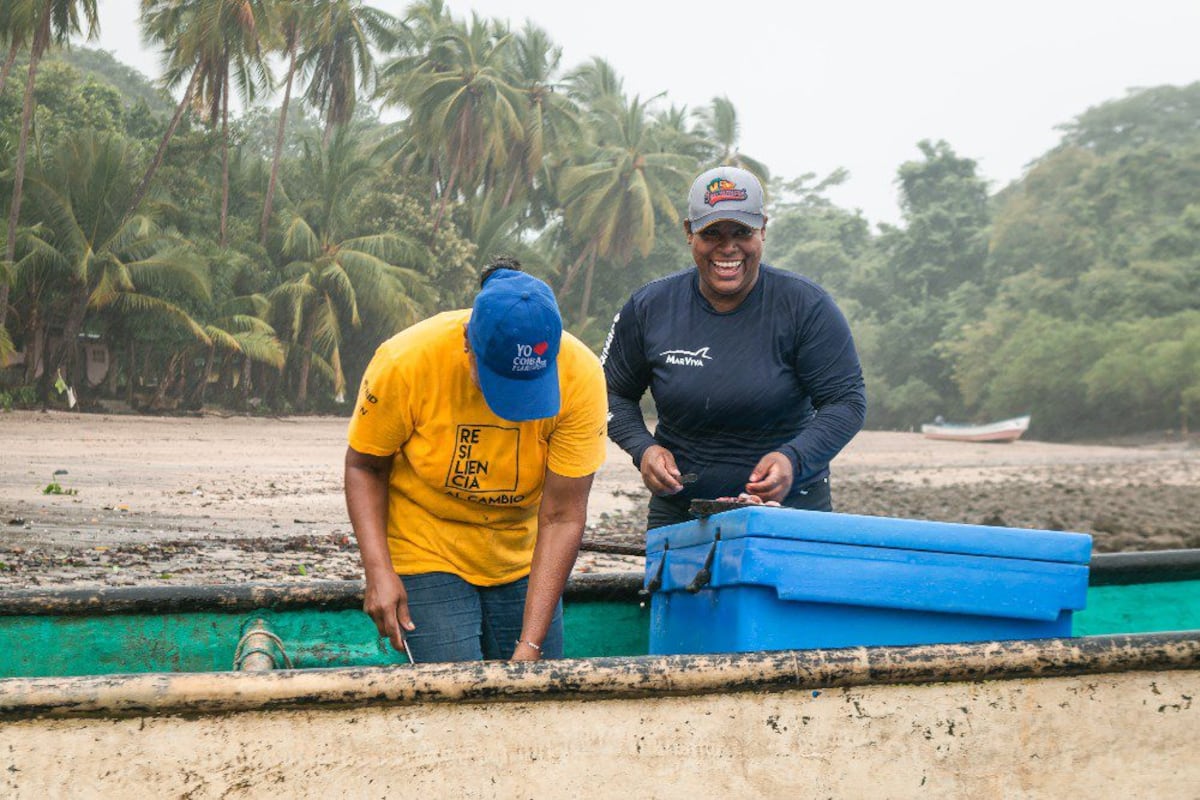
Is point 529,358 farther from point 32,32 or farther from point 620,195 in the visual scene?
point 620,195

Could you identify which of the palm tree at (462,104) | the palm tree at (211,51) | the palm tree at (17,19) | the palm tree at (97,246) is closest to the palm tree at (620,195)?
the palm tree at (462,104)

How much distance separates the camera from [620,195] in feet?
139

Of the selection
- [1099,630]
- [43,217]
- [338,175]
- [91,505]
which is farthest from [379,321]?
[1099,630]

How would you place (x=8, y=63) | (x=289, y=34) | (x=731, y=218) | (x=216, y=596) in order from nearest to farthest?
1. (x=731, y=218)
2. (x=216, y=596)
3. (x=8, y=63)
4. (x=289, y=34)

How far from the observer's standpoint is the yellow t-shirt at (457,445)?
9.47 feet

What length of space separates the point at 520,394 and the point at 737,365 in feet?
3.27

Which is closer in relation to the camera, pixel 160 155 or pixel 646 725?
pixel 646 725

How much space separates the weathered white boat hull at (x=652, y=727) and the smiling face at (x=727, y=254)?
1.10m

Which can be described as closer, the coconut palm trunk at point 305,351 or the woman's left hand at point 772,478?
the woman's left hand at point 772,478

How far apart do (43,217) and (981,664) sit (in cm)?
2671

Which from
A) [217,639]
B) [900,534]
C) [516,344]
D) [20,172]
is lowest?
[217,639]

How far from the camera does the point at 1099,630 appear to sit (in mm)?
4777

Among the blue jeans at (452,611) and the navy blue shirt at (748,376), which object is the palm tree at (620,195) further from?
the blue jeans at (452,611)

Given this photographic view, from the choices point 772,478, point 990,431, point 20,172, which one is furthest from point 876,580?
point 990,431
